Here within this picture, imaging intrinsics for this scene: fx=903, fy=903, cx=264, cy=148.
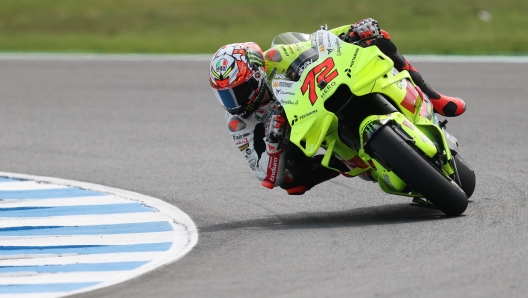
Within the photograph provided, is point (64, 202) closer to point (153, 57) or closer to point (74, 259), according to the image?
point (74, 259)

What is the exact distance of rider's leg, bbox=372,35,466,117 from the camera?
A: 6770mm

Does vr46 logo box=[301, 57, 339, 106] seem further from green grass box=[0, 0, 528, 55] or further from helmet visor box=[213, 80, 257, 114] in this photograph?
green grass box=[0, 0, 528, 55]

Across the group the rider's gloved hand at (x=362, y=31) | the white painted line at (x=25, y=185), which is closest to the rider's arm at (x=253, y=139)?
the rider's gloved hand at (x=362, y=31)

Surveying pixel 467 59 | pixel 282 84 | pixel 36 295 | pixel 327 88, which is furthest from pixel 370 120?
pixel 467 59

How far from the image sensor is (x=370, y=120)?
19.7 ft

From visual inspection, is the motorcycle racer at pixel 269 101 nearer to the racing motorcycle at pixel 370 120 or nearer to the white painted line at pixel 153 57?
the racing motorcycle at pixel 370 120

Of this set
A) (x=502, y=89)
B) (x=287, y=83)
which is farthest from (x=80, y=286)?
(x=502, y=89)

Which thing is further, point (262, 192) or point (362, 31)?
A: point (262, 192)

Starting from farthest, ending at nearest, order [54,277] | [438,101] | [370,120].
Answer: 1. [438,101]
2. [370,120]
3. [54,277]

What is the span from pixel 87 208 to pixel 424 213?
2778 mm

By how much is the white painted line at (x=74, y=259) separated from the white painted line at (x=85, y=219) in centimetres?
103

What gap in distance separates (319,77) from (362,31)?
30.0 inches

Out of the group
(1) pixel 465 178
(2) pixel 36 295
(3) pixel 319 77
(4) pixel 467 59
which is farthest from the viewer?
(4) pixel 467 59

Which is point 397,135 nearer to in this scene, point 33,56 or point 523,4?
point 33,56
